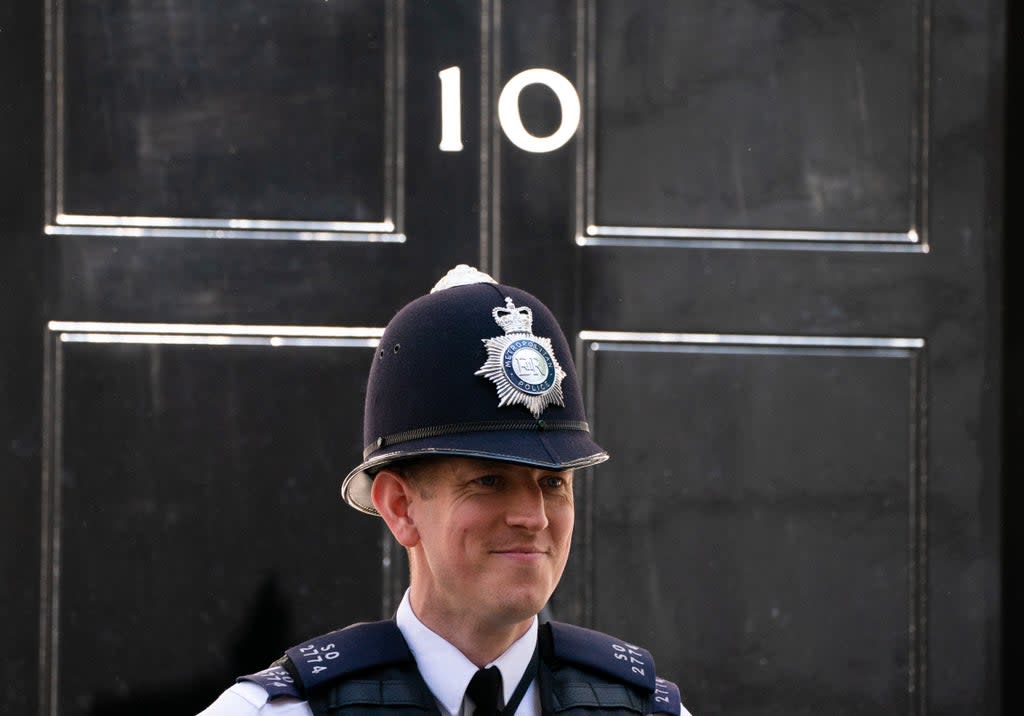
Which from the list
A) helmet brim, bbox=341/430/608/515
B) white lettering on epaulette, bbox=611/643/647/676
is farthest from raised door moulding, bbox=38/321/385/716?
helmet brim, bbox=341/430/608/515

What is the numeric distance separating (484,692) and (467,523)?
21 centimetres

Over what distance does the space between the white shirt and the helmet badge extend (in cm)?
29

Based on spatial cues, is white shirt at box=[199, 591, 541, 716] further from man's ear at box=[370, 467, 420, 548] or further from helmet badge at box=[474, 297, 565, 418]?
helmet badge at box=[474, 297, 565, 418]

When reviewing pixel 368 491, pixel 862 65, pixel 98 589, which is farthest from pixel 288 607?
pixel 862 65

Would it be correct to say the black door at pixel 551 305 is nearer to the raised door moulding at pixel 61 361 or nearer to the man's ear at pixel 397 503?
the raised door moulding at pixel 61 361

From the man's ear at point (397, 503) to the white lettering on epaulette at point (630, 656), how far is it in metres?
0.32

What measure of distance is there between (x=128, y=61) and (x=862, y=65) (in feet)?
4.97

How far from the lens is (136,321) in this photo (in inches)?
124

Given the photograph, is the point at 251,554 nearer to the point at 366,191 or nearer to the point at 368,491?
the point at 366,191

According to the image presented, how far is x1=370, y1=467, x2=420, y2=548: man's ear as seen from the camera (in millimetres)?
1933

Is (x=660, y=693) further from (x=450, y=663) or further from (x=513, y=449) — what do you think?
(x=513, y=449)

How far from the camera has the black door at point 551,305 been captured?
3129 millimetres

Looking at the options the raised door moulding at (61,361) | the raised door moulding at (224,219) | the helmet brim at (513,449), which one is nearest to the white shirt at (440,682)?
the helmet brim at (513,449)

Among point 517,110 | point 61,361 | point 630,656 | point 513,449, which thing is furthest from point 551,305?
point 513,449
